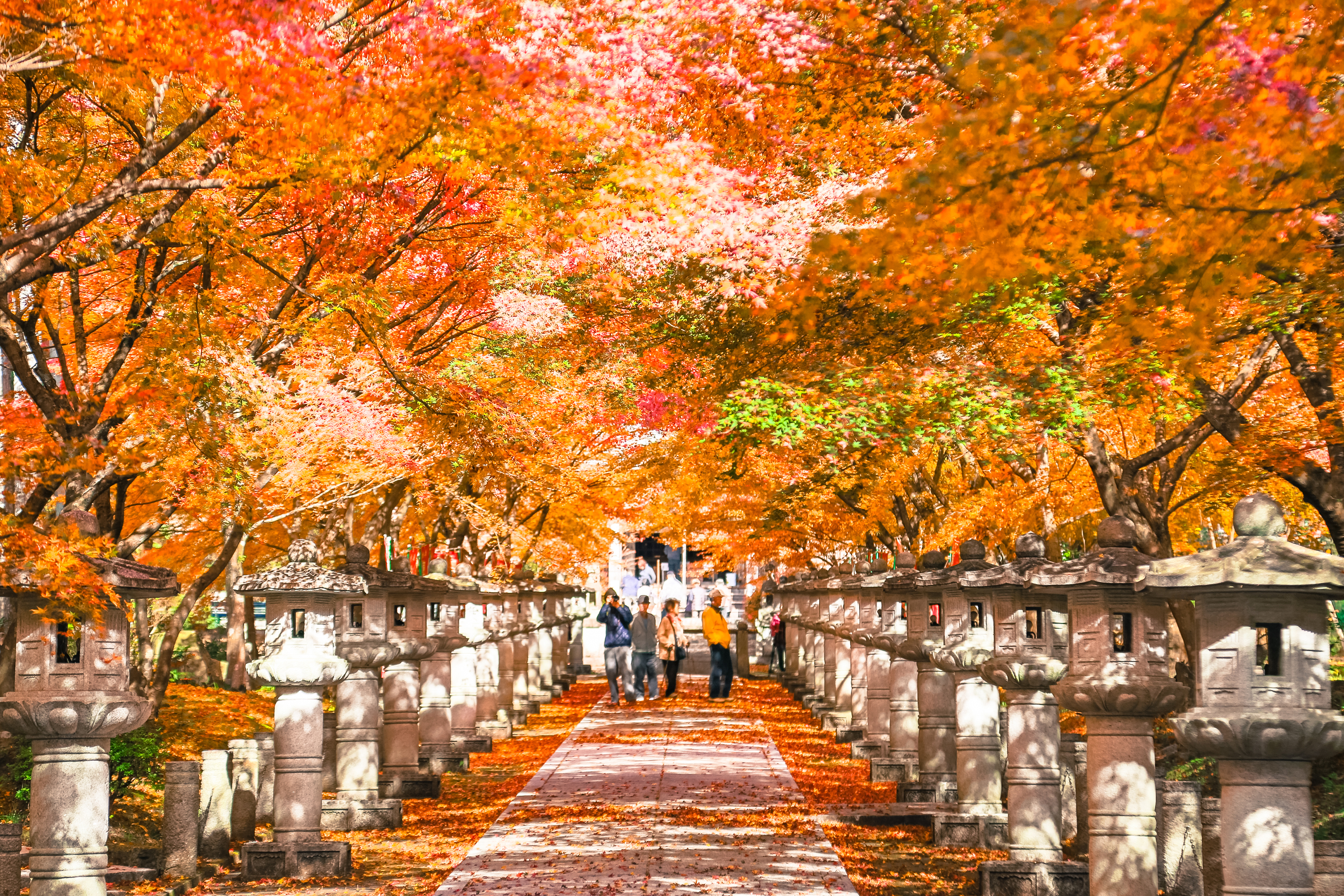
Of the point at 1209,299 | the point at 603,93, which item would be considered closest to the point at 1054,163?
the point at 1209,299

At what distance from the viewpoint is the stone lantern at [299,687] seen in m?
11.0

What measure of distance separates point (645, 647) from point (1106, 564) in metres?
20.9

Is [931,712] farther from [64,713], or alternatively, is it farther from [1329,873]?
[64,713]

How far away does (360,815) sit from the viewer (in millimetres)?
13492

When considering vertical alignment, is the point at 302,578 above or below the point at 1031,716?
above

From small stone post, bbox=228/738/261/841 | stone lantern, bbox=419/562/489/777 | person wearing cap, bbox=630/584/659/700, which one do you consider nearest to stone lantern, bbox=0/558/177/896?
small stone post, bbox=228/738/261/841

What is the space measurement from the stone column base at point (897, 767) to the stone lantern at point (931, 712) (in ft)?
4.23

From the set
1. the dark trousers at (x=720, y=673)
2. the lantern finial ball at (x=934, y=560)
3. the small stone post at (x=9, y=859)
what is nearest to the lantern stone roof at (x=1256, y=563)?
the lantern finial ball at (x=934, y=560)

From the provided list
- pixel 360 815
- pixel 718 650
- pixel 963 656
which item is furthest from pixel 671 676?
pixel 963 656

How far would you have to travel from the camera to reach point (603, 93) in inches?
452

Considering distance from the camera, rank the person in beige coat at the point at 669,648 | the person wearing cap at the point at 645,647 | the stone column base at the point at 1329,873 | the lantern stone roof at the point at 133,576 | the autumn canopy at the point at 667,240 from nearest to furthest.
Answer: the autumn canopy at the point at 667,240, the stone column base at the point at 1329,873, the lantern stone roof at the point at 133,576, the person wearing cap at the point at 645,647, the person in beige coat at the point at 669,648

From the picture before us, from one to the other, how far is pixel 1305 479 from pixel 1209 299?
6258 millimetres

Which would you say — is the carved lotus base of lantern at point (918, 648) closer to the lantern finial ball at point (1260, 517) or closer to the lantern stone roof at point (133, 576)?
the lantern finial ball at point (1260, 517)

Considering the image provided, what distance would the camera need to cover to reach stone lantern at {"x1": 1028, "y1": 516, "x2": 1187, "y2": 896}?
7883 mm
